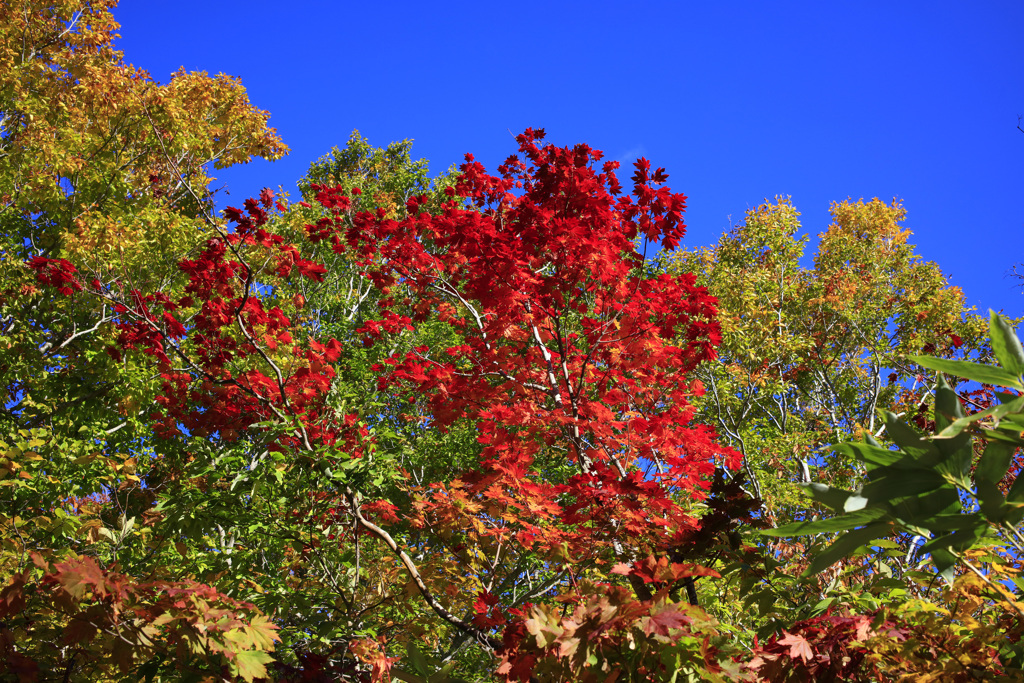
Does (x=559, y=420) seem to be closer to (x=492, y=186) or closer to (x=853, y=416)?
(x=492, y=186)

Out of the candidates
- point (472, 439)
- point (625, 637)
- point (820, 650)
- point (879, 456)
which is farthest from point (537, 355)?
point (472, 439)

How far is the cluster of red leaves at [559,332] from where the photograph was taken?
4418mm

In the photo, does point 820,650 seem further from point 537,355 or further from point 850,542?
point 537,355

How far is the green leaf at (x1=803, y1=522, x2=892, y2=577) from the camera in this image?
1.01 meters

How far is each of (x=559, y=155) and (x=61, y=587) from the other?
413 cm

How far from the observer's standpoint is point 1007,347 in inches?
40.2

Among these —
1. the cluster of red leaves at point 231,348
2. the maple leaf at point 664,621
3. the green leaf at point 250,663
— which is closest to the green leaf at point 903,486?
the maple leaf at point 664,621

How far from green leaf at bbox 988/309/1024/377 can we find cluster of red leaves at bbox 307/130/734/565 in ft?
9.57

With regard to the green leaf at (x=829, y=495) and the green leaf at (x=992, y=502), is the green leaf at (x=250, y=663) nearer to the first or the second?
the green leaf at (x=829, y=495)

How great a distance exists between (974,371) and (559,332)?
3838 mm

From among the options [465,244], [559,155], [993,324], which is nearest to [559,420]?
[465,244]

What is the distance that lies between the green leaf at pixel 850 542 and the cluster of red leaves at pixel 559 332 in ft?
9.18

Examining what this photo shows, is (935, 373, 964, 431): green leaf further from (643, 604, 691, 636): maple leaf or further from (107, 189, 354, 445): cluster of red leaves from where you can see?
(107, 189, 354, 445): cluster of red leaves

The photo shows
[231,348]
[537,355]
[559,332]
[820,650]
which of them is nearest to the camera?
[820,650]
